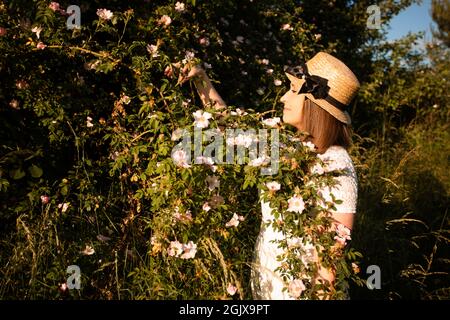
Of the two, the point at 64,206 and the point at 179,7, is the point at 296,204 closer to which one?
the point at 64,206

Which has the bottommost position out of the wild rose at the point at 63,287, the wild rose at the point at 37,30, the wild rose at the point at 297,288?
the wild rose at the point at 63,287

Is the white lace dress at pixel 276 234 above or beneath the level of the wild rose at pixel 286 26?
beneath

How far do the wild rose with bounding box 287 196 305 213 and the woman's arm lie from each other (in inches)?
24.9

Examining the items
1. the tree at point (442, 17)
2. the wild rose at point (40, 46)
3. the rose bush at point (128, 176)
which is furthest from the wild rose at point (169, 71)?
the tree at point (442, 17)

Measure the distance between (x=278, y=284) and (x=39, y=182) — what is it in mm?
1320

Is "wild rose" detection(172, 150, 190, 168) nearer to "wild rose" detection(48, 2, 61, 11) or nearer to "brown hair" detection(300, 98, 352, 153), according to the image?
"brown hair" detection(300, 98, 352, 153)

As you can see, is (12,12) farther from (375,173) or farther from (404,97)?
(404,97)

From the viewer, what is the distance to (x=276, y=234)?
1.85m

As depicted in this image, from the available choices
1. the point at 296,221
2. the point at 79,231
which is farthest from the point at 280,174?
the point at 79,231

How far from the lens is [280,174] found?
66.0 inches

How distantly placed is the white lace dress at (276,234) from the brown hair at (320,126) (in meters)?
0.04

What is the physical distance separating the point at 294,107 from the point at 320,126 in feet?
0.45

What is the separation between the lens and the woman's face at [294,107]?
192cm

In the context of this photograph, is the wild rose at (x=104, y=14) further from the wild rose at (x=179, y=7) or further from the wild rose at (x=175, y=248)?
the wild rose at (x=175, y=248)
